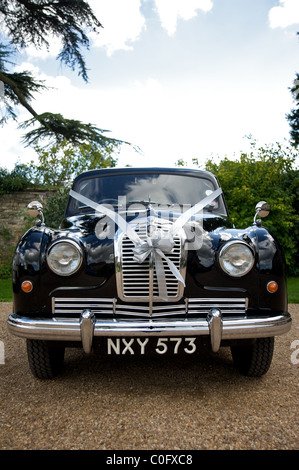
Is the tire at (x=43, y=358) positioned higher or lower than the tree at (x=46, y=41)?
lower

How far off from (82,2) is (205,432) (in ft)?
40.1

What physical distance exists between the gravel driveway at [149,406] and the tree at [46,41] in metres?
8.86

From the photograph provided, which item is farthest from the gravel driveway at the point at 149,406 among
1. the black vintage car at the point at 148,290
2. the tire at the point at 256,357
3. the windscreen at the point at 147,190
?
the windscreen at the point at 147,190

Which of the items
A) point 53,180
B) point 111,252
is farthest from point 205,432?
point 53,180

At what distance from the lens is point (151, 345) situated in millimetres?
2279

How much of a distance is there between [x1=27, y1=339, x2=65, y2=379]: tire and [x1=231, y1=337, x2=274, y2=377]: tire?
1390 mm

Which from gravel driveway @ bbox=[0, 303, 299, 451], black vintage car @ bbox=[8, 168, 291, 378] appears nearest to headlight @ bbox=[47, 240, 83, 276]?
black vintage car @ bbox=[8, 168, 291, 378]

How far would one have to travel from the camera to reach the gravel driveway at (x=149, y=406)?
76.2 inches

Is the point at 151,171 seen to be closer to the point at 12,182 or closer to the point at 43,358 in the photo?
the point at 43,358

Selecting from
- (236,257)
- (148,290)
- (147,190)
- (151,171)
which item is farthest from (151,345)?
(151,171)

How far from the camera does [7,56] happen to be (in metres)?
11.5

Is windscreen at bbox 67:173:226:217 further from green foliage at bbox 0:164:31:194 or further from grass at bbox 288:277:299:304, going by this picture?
green foliage at bbox 0:164:31:194

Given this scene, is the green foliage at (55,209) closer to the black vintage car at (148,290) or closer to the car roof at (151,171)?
the car roof at (151,171)

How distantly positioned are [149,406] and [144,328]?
520 mm
